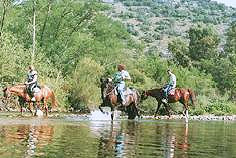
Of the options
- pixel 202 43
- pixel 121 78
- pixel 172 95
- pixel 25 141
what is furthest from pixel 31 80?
pixel 202 43

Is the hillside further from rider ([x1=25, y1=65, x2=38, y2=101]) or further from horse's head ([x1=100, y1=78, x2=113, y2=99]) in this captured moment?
horse's head ([x1=100, y1=78, x2=113, y2=99])

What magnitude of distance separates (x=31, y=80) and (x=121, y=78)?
500 cm

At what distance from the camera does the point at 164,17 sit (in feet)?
463

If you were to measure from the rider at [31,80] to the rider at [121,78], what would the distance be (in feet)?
13.7

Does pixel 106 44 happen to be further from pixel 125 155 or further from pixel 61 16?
pixel 125 155

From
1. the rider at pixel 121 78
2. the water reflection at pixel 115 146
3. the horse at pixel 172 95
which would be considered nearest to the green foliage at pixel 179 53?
the horse at pixel 172 95

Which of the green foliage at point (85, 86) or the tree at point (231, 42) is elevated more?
the tree at point (231, 42)

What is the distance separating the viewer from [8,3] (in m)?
48.4

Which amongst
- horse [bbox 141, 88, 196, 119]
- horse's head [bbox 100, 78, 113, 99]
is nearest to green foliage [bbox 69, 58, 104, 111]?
horse [bbox 141, 88, 196, 119]

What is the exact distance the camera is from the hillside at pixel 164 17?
119975 mm

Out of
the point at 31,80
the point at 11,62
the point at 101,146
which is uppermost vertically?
the point at 11,62

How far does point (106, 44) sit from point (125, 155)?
52.1 metres

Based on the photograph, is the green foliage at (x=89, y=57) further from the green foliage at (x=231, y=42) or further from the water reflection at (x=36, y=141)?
the water reflection at (x=36, y=141)

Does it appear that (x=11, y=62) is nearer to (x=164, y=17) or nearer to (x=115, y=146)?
(x=115, y=146)
